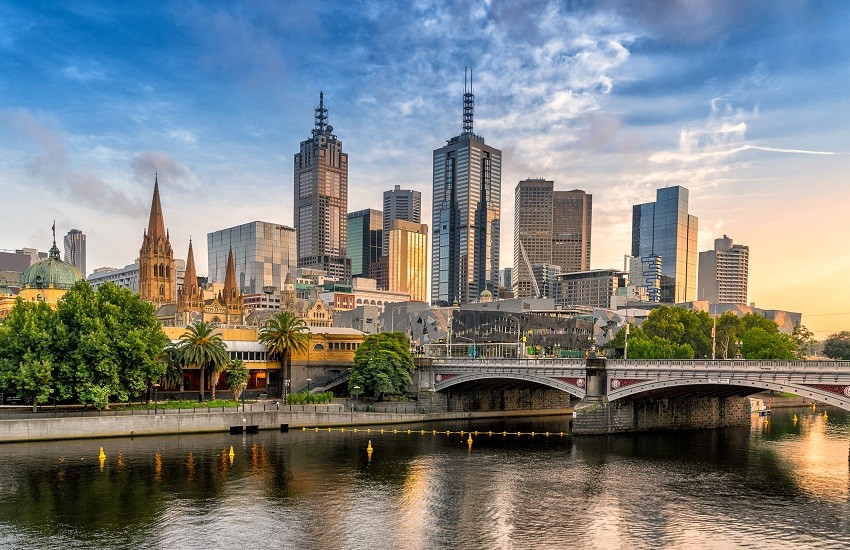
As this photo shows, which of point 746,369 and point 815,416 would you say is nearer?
Result: point 746,369

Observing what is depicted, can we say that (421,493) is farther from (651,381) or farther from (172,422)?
(172,422)

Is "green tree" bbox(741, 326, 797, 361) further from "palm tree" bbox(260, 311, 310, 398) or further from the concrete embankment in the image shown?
"palm tree" bbox(260, 311, 310, 398)

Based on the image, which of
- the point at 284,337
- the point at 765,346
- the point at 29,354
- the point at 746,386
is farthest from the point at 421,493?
the point at 765,346

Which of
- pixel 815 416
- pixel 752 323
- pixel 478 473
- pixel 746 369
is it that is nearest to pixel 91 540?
pixel 478 473

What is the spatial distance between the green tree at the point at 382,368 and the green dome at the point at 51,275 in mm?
61195

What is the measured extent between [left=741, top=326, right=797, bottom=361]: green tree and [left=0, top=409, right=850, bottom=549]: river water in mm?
48279

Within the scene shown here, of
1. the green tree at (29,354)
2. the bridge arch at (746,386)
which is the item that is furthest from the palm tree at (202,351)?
the bridge arch at (746,386)

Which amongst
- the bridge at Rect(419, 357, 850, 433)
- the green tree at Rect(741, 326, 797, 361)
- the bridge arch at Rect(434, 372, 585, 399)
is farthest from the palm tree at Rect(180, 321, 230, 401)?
the green tree at Rect(741, 326, 797, 361)

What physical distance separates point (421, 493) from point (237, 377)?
184 ft

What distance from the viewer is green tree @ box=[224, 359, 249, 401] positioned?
114 meters

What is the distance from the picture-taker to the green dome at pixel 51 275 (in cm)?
14388

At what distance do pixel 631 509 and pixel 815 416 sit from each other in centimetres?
8911

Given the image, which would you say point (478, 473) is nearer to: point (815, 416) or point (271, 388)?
point (271, 388)

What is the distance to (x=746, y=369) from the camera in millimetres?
85750
